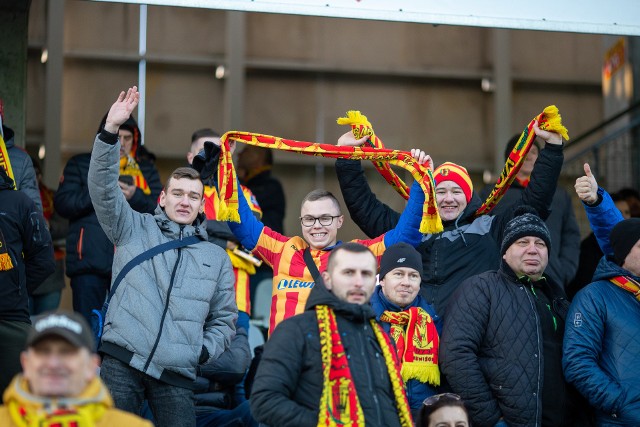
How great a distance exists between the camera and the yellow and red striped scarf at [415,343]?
5.92m

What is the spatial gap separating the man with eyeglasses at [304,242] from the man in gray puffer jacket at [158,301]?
30cm

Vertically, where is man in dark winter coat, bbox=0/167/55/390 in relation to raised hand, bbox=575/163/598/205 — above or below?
below

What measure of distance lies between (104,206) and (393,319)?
1.57 meters

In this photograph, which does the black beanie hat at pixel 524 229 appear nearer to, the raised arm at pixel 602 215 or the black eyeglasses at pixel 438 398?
the raised arm at pixel 602 215

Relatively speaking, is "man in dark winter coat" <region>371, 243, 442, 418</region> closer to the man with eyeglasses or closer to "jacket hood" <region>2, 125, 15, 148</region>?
→ the man with eyeglasses

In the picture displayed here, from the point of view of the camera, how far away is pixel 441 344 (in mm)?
5953

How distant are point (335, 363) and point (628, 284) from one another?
7.14 ft

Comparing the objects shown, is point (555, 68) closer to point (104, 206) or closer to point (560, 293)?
point (560, 293)

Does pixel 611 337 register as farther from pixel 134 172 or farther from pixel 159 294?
pixel 134 172

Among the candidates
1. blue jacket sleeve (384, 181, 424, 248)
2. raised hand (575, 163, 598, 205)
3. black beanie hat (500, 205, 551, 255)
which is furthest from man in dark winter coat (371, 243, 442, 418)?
raised hand (575, 163, 598, 205)

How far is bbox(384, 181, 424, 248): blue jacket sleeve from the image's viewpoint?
6219mm

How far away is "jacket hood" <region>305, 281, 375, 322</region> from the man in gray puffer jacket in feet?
3.35

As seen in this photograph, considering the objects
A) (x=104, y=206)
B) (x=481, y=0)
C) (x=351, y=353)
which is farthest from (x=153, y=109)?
(x=351, y=353)

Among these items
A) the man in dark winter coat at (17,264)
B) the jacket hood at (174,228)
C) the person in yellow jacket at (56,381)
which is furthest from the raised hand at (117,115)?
the person in yellow jacket at (56,381)
